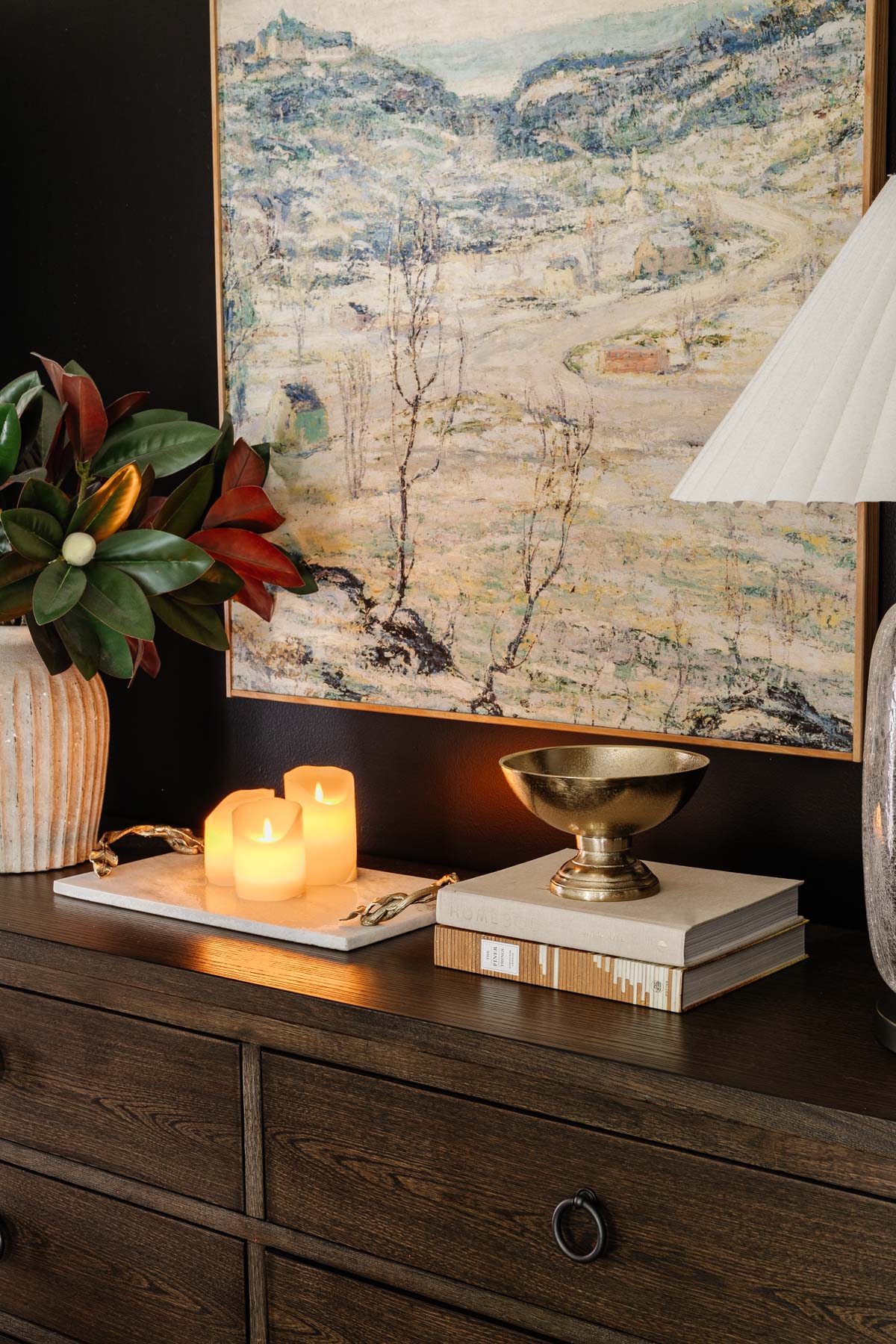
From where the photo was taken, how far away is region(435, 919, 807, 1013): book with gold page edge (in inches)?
43.8

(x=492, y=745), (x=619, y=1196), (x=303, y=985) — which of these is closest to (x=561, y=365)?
(x=492, y=745)

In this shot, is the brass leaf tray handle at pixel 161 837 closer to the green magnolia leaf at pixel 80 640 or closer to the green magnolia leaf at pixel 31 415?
the green magnolia leaf at pixel 80 640

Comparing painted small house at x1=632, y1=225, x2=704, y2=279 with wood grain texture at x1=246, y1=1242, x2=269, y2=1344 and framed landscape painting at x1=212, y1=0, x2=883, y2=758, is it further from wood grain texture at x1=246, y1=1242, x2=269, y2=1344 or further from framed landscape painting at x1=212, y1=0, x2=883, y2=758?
wood grain texture at x1=246, y1=1242, x2=269, y2=1344

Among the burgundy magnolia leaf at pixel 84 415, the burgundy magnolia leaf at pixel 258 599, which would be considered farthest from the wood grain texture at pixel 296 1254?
the burgundy magnolia leaf at pixel 84 415

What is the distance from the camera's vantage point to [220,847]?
1.50m

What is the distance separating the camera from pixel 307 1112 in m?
1.19

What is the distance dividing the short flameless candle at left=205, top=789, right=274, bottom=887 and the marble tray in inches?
0.5

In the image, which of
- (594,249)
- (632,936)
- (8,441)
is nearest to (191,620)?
(8,441)

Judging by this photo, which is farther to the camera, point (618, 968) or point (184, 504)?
point (184, 504)

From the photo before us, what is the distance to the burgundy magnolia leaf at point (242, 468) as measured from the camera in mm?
1651

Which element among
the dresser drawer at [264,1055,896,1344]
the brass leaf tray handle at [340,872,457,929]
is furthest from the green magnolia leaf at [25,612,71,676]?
the dresser drawer at [264,1055,896,1344]

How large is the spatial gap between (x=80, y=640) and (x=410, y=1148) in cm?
68

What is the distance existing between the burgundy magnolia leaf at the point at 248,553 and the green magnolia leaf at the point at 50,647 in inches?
7.7

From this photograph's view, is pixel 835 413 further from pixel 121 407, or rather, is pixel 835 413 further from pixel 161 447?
pixel 121 407
